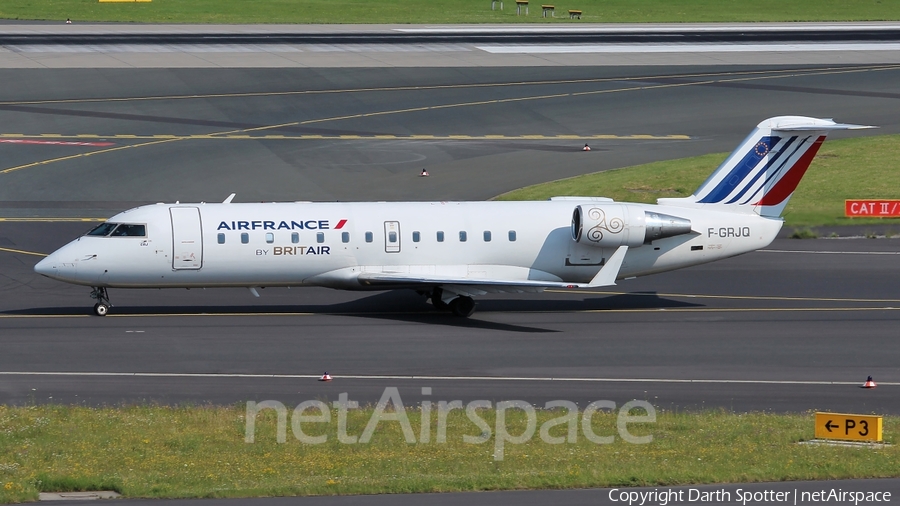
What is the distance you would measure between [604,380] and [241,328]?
10.9m

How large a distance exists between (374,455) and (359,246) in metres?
14.3

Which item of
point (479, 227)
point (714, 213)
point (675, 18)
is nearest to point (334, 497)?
point (479, 227)

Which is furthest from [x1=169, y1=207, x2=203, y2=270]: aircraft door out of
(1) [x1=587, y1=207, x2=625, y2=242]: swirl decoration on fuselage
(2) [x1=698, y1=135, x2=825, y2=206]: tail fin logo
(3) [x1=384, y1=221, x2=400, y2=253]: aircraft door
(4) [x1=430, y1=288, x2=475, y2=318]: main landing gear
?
(2) [x1=698, y1=135, x2=825, y2=206]: tail fin logo

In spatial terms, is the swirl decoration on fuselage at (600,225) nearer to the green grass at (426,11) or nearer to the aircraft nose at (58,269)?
the aircraft nose at (58,269)

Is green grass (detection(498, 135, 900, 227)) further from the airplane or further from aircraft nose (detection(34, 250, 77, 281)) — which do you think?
aircraft nose (detection(34, 250, 77, 281))

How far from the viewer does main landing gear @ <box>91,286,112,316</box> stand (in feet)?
114

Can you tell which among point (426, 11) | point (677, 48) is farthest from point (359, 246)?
point (426, 11)

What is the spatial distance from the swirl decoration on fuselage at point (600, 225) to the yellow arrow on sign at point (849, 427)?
13628 millimetres

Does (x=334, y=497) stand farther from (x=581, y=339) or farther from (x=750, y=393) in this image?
(x=581, y=339)

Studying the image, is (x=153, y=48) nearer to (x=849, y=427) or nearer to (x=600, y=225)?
(x=600, y=225)

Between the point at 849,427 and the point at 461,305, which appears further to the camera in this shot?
the point at 461,305

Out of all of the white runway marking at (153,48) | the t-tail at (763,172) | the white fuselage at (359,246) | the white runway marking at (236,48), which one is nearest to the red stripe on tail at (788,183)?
the t-tail at (763,172)

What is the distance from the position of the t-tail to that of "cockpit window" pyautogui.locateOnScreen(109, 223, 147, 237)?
15508 millimetres

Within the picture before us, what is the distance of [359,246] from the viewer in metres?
34.6
